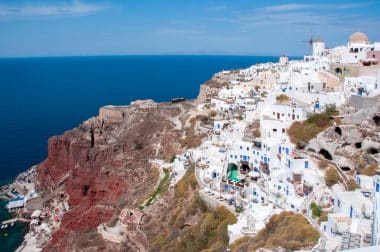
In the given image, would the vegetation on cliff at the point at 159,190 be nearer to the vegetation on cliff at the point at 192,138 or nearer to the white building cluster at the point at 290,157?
the white building cluster at the point at 290,157

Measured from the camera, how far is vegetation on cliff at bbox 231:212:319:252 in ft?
74.6

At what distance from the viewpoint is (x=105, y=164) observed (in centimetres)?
5931

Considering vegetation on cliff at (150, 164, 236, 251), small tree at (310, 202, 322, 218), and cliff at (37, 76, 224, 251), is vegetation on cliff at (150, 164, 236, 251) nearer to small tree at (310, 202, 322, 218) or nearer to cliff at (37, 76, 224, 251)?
cliff at (37, 76, 224, 251)

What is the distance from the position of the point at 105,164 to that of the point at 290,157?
3258cm

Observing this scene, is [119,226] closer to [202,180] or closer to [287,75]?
[202,180]

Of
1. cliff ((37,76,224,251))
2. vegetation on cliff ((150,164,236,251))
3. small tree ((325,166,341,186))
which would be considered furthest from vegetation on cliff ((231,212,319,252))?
cliff ((37,76,224,251))

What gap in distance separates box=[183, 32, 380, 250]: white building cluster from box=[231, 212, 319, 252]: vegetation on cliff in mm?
616

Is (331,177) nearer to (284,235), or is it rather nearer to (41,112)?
(284,235)

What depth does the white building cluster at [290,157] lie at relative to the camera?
77.7 ft

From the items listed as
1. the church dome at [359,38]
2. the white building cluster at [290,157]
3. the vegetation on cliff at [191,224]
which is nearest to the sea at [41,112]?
the vegetation on cliff at [191,224]

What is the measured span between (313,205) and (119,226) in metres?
20.8

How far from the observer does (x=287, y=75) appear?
174 ft

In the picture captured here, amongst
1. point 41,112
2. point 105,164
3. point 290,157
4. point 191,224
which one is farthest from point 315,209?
point 41,112

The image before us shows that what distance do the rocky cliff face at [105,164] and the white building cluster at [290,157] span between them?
9.91 meters
